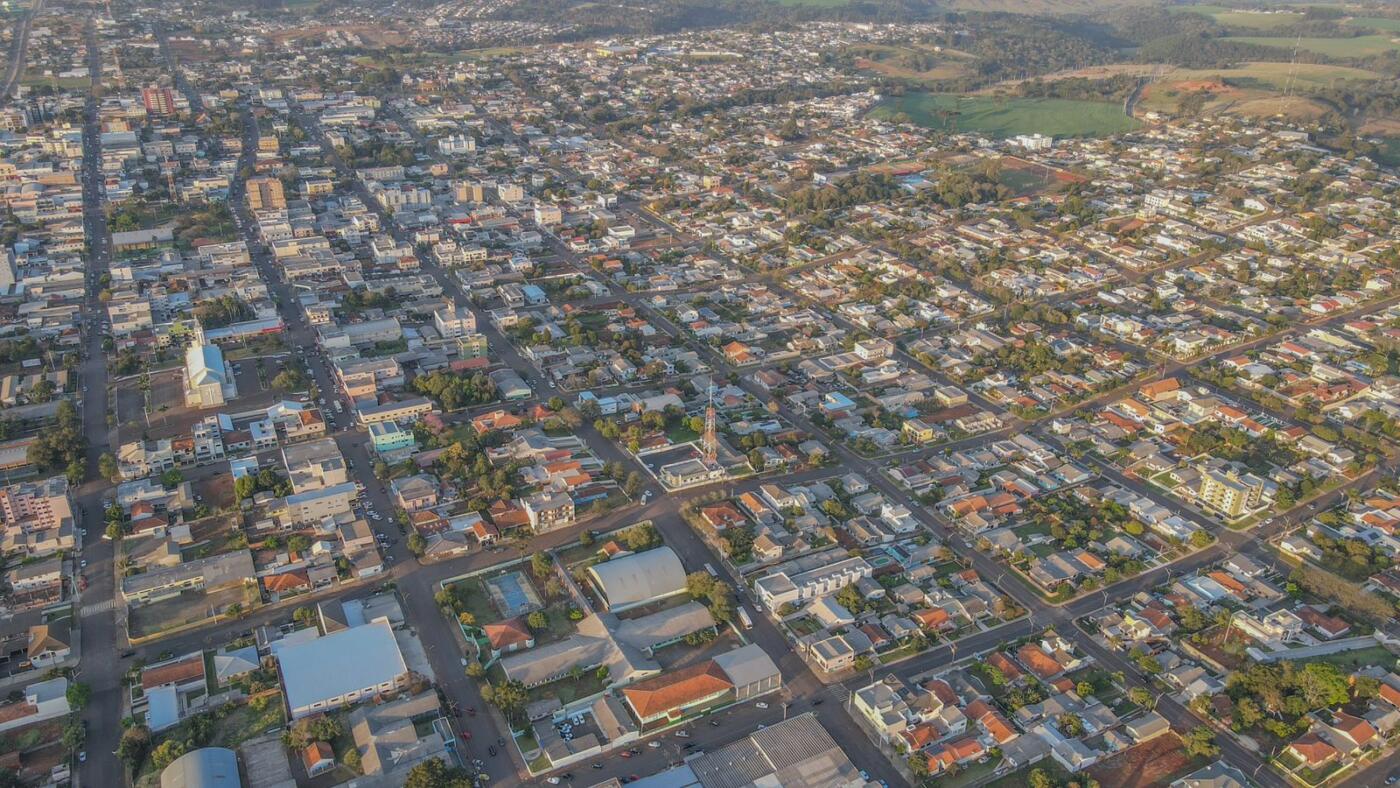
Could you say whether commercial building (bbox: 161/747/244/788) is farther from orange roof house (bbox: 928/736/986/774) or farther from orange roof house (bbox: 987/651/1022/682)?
orange roof house (bbox: 987/651/1022/682)

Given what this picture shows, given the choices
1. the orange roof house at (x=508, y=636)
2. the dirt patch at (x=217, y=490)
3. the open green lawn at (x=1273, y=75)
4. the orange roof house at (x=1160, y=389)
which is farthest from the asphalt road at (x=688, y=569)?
the open green lawn at (x=1273, y=75)

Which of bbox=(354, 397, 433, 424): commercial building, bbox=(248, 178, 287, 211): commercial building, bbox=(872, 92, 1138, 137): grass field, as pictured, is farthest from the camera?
bbox=(872, 92, 1138, 137): grass field

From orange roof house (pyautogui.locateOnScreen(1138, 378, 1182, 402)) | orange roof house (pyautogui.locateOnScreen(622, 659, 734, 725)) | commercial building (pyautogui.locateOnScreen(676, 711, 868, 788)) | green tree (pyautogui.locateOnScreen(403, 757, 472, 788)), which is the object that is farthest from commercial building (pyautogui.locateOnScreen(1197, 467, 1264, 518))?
green tree (pyautogui.locateOnScreen(403, 757, 472, 788))

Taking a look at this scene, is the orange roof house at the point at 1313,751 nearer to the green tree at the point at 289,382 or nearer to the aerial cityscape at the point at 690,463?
the aerial cityscape at the point at 690,463

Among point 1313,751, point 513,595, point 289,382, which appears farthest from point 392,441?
point 1313,751

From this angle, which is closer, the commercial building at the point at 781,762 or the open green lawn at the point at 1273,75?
the commercial building at the point at 781,762

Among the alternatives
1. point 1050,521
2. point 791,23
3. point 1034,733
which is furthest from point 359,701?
point 791,23
